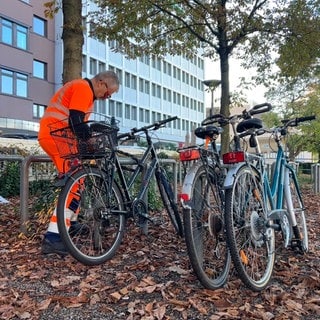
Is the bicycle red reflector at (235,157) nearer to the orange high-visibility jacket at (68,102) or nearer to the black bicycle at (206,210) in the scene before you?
the black bicycle at (206,210)

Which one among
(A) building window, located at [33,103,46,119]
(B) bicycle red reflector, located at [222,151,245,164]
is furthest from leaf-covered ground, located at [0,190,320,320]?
(A) building window, located at [33,103,46,119]

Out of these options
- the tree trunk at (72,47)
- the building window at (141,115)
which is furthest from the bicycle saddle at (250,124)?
the building window at (141,115)

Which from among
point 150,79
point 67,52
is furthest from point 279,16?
point 150,79

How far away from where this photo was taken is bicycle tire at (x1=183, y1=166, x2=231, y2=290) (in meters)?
2.97

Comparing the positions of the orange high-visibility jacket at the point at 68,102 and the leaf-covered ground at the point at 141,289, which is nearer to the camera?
the leaf-covered ground at the point at 141,289

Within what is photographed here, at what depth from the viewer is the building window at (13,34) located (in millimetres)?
28234

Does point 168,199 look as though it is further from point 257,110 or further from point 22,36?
point 22,36

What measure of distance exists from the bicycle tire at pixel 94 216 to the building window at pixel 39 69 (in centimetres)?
2957

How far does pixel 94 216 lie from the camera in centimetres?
356

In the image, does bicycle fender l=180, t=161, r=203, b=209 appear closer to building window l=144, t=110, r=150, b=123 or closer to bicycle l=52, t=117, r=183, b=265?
bicycle l=52, t=117, r=183, b=265

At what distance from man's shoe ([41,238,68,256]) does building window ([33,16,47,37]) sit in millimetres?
30090

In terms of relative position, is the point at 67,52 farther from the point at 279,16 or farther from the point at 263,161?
the point at 279,16

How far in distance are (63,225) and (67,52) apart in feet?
8.55

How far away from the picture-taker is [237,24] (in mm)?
9422
